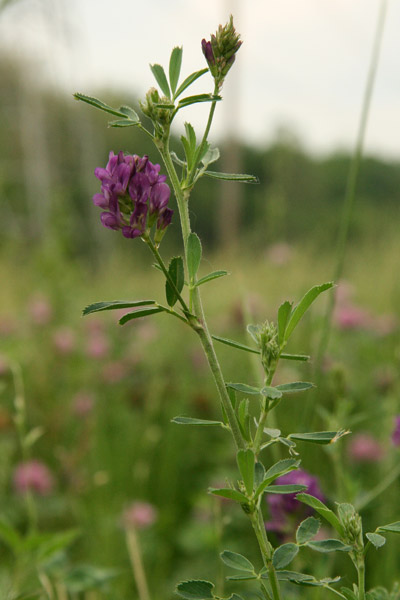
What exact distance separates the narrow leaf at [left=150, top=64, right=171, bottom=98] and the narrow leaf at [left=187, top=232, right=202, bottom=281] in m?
0.11

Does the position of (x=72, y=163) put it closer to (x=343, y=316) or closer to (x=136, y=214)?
(x=343, y=316)

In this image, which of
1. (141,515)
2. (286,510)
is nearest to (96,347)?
(141,515)

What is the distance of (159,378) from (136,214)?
66.0 inches

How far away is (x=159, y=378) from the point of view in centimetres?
207

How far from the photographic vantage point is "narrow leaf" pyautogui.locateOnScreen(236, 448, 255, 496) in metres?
0.38

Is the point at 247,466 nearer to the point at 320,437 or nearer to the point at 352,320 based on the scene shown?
the point at 320,437

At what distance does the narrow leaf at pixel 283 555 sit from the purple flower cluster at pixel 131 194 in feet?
0.75

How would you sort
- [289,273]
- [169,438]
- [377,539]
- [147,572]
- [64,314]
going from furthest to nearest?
[289,273] < [64,314] < [169,438] < [147,572] < [377,539]

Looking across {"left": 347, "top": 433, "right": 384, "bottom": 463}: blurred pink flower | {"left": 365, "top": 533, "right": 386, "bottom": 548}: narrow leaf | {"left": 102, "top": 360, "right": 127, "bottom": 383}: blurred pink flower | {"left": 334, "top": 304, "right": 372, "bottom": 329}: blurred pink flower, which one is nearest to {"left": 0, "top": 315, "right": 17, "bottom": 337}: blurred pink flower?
{"left": 102, "top": 360, "right": 127, "bottom": 383}: blurred pink flower

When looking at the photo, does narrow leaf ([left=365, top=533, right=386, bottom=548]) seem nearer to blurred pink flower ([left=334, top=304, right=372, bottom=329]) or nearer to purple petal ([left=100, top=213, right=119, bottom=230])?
purple petal ([left=100, top=213, right=119, bottom=230])

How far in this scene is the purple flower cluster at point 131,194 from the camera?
43cm

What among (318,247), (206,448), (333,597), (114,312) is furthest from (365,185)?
(333,597)

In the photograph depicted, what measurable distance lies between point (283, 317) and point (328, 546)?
0.49ft

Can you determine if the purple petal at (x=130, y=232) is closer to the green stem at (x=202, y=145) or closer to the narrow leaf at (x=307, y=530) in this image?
the green stem at (x=202, y=145)
